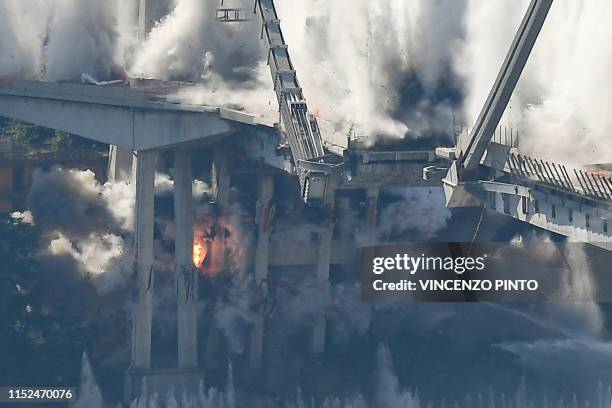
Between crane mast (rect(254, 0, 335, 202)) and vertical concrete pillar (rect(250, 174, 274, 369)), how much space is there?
18250 mm

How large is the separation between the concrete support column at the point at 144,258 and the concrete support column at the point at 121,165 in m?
14.2

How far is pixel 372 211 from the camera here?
169 m

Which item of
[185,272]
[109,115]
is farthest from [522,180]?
[185,272]

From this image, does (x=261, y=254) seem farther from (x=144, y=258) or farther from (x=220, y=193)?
(x=144, y=258)

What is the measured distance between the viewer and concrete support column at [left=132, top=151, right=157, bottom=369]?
16238cm

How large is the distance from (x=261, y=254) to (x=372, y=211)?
10064 mm

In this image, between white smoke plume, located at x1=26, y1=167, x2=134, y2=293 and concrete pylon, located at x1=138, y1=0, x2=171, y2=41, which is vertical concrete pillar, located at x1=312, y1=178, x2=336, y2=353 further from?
concrete pylon, located at x1=138, y1=0, x2=171, y2=41

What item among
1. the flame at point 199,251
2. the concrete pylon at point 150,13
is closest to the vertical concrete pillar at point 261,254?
the flame at point 199,251

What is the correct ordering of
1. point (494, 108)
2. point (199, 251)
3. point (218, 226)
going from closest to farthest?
point (494, 108)
point (199, 251)
point (218, 226)

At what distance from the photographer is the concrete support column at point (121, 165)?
177625 mm

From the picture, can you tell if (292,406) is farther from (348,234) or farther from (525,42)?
(525,42)

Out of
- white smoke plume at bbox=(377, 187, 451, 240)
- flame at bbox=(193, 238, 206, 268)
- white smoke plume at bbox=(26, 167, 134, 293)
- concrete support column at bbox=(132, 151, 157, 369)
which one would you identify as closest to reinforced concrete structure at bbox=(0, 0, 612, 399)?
concrete support column at bbox=(132, 151, 157, 369)

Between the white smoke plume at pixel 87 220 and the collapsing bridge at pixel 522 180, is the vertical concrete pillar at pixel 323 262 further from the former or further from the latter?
the collapsing bridge at pixel 522 180

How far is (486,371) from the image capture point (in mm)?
167500
